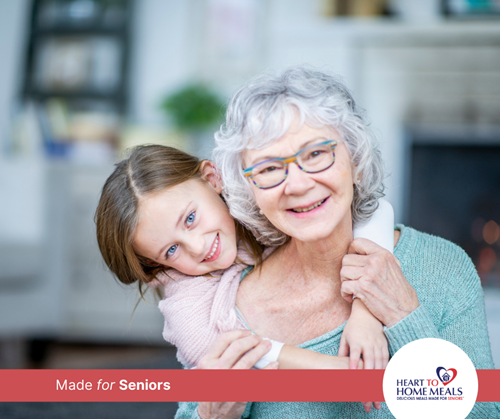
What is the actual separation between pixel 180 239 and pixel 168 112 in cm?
217

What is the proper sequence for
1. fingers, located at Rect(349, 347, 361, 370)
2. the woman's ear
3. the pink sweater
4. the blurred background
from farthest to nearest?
the blurred background < the woman's ear < the pink sweater < fingers, located at Rect(349, 347, 361, 370)

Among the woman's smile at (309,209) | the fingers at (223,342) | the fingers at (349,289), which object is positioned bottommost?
the fingers at (223,342)

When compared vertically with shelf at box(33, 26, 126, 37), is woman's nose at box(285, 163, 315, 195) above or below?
below

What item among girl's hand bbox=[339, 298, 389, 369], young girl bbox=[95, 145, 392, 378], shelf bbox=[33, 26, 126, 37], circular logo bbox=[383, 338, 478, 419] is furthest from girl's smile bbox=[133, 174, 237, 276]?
shelf bbox=[33, 26, 126, 37]

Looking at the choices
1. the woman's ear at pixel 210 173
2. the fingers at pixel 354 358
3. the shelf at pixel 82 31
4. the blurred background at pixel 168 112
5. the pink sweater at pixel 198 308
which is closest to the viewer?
the fingers at pixel 354 358

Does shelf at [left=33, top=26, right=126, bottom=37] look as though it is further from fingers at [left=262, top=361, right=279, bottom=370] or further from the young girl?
fingers at [left=262, top=361, right=279, bottom=370]

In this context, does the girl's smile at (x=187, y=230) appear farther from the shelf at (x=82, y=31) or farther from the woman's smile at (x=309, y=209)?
the shelf at (x=82, y=31)

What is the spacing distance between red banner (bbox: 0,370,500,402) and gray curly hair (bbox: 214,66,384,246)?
0.33 metres

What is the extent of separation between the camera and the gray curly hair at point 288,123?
2.90 ft

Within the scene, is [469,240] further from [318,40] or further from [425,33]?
[318,40]

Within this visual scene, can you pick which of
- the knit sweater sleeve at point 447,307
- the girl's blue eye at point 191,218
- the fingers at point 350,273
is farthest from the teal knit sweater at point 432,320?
the girl's blue eye at point 191,218

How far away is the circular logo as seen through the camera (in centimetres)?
87

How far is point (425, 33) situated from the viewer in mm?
2879

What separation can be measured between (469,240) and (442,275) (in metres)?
2.27
